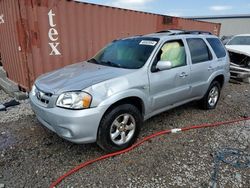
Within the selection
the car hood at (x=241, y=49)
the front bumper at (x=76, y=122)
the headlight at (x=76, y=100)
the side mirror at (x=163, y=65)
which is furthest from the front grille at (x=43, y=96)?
the car hood at (x=241, y=49)

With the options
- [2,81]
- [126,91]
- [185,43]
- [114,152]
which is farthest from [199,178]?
[2,81]

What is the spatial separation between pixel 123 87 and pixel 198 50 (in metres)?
2.14

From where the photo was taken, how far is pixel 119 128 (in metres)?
3.08

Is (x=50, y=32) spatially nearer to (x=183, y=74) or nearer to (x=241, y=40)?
(x=183, y=74)

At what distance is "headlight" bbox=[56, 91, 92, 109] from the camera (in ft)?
8.67

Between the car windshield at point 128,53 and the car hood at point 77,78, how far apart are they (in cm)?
23

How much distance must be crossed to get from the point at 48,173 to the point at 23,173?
31 centimetres

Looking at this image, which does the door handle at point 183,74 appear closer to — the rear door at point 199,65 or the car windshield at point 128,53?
the rear door at point 199,65

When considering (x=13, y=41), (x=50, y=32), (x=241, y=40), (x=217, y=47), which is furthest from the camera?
(x=241, y=40)

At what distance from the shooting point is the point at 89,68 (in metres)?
3.47

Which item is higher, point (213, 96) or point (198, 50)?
point (198, 50)

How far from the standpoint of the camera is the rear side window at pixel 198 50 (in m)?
4.11

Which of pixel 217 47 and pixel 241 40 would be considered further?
pixel 241 40

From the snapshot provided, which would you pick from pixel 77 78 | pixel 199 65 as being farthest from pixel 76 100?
pixel 199 65
